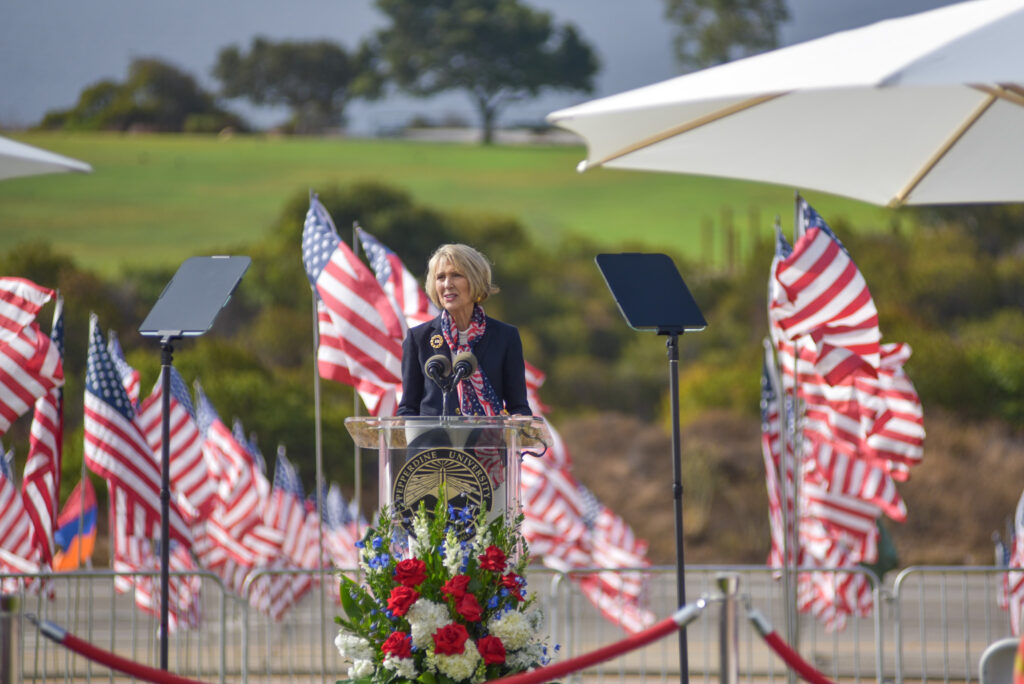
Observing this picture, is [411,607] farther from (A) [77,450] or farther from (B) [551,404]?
(B) [551,404]

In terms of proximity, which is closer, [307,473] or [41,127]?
[307,473]

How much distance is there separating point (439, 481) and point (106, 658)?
4.36 ft

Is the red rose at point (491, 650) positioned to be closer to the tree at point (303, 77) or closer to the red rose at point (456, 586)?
the red rose at point (456, 586)

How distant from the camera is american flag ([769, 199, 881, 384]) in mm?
8836

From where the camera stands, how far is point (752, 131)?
6992 mm

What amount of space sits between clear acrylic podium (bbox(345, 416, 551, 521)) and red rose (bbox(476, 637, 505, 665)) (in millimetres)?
461

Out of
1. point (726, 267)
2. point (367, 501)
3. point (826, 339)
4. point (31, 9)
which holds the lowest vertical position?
point (367, 501)

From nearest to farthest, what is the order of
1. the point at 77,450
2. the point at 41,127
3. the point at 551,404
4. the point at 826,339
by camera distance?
the point at 826,339, the point at 77,450, the point at 551,404, the point at 41,127

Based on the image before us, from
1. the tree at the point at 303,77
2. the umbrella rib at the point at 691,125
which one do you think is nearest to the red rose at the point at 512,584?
the umbrella rib at the point at 691,125

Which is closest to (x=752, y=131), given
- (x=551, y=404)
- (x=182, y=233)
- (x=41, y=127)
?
(x=551, y=404)

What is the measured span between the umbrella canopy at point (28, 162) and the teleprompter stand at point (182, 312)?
1626 mm

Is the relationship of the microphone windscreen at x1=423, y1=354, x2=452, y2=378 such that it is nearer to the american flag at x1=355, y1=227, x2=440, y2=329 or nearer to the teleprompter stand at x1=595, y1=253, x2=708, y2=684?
the teleprompter stand at x1=595, y1=253, x2=708, y2=684

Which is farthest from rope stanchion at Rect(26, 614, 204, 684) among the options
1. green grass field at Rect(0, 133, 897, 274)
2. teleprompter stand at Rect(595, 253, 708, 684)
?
green grass field at Rect(0, 133, 897, 274)

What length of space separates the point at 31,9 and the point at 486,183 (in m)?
18.3
